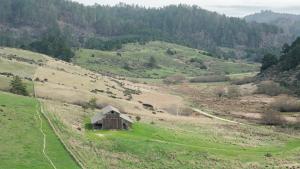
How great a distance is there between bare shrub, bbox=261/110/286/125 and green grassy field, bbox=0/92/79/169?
43.9 meters

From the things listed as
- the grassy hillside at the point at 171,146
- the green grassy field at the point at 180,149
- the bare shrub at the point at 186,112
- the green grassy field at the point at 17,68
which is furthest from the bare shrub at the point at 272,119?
the green grassy field at the point at 17,68

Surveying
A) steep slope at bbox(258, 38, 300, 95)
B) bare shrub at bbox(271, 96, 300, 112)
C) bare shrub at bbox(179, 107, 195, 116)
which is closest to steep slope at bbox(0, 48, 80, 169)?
bare shrub at bbox(179, 107, 195, 116)

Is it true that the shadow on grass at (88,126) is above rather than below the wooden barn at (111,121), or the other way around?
below

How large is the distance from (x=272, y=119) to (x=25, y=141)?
53.7 m

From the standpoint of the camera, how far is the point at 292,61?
15088 centimetres

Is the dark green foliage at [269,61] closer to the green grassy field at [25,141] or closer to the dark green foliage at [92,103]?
the dark green foliage at [92,103]

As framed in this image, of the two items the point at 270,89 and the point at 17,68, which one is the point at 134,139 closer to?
the point at 17,68

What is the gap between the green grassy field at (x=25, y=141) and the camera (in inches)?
2147

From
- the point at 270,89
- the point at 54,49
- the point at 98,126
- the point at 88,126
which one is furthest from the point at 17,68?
the point at 54,49

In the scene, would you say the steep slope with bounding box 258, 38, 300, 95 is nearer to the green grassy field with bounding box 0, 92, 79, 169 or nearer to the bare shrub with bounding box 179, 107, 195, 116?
the bare shrub with bounding box 179, 107, 195, 116

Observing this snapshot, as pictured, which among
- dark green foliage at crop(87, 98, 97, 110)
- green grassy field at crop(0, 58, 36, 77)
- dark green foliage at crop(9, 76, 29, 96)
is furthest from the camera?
green grassy field at crop(0, 58, 36, 77)

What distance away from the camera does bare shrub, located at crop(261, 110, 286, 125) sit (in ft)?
329

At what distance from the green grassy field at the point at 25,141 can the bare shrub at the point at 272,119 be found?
43.9m

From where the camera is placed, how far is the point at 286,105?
372ft
